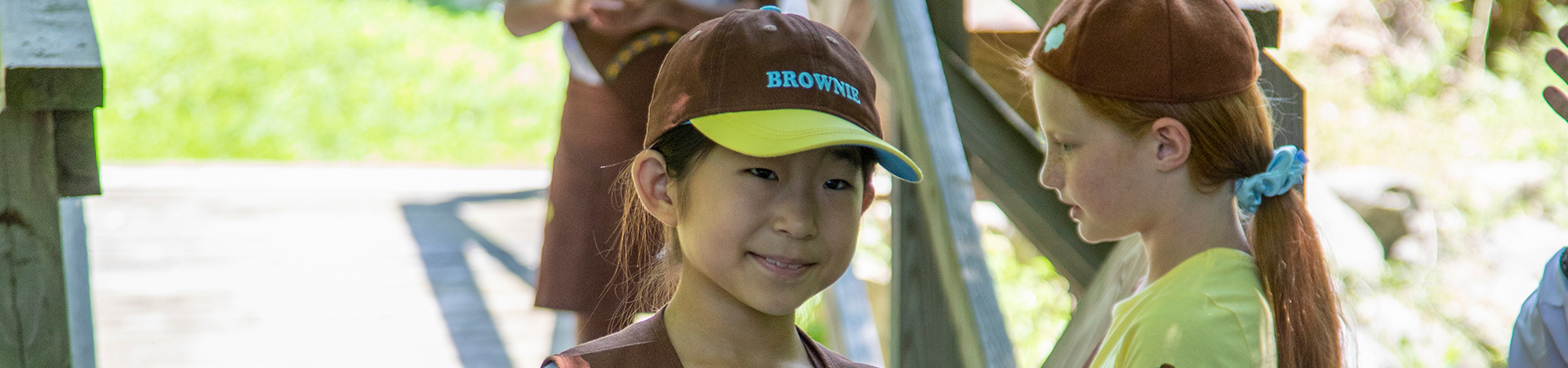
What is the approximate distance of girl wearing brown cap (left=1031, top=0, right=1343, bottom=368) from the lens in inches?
55.6

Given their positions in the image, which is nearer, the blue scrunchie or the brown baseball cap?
the brown baseball cap

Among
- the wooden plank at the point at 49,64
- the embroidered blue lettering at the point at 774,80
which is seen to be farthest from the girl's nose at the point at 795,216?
the wooden plank at the point at 49,64

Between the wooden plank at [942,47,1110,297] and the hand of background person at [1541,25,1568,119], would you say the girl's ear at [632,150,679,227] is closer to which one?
the hand of background person at [1541,25,1568,119]

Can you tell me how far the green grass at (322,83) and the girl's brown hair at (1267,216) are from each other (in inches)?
264

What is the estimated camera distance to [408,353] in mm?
3783

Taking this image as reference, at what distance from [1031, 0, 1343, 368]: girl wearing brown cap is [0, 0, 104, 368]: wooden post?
1.32 meters

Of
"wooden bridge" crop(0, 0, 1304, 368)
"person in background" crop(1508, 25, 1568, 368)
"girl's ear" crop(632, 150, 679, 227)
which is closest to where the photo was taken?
"girl's ear" crop(632, 150, 679, 227)

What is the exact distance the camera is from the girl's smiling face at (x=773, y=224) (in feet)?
3.87

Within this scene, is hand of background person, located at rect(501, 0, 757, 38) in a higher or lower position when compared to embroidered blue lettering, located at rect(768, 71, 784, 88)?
lower

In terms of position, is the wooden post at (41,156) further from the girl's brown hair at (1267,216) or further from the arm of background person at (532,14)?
the girl's brown hair at (1267,216)

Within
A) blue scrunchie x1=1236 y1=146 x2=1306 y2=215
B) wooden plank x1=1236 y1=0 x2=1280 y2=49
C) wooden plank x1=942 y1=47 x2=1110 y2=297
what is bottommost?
wooden plank x1=942 y1=47 x2=1110 y2=297

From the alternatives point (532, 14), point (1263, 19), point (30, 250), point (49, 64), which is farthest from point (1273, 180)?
point (30, 250)

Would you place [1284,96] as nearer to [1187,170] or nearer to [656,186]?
[1187,170]

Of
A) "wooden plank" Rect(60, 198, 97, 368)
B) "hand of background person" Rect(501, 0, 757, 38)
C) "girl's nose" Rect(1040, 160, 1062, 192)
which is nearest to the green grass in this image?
"wooden plank" Rect(60, 198, 97, 368)
